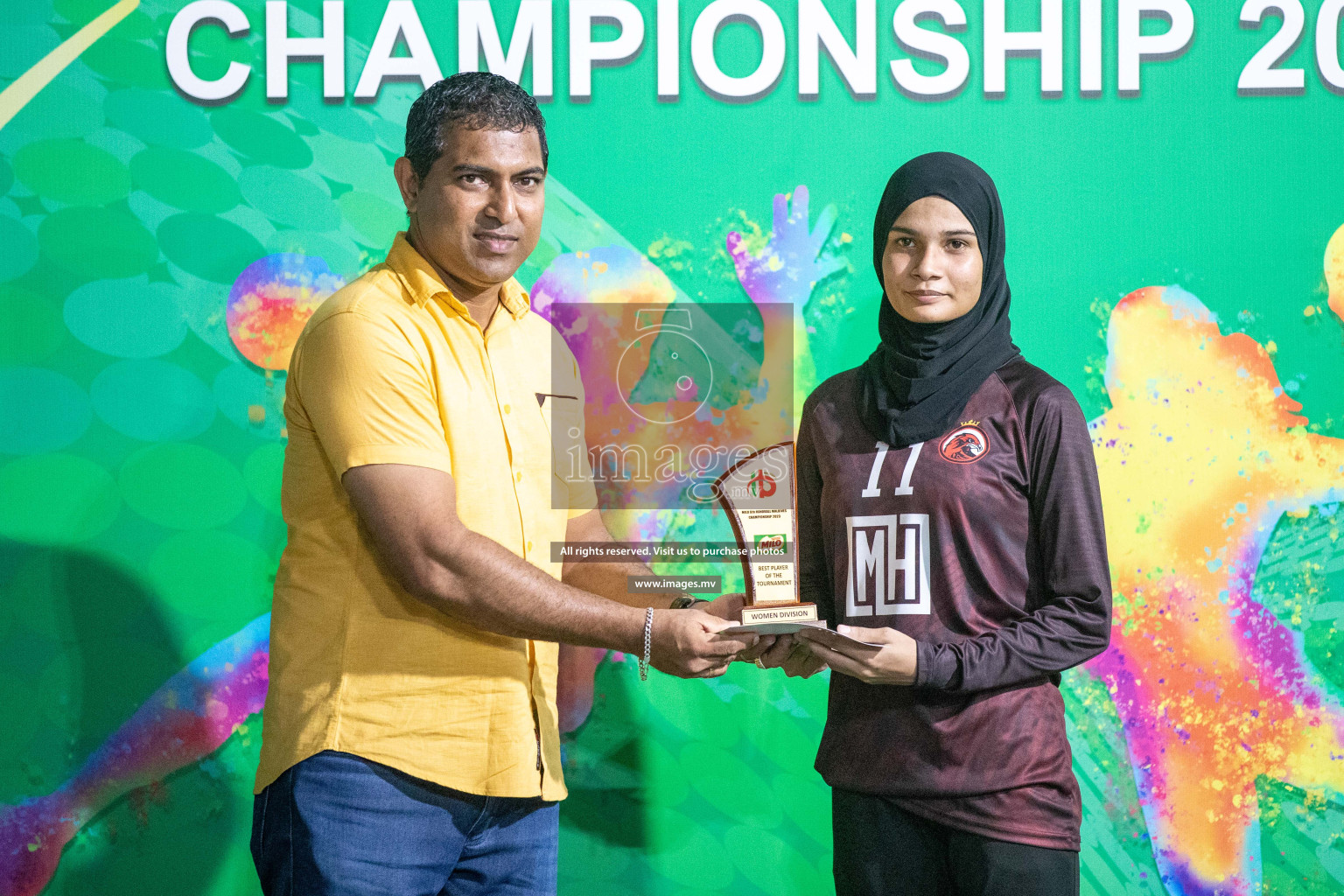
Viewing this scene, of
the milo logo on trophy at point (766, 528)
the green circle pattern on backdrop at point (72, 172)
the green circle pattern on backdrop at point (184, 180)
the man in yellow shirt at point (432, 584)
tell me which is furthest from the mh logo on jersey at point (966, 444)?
the green circle pattern on backdrop at point (72, 172)

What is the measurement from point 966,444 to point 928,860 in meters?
0.66

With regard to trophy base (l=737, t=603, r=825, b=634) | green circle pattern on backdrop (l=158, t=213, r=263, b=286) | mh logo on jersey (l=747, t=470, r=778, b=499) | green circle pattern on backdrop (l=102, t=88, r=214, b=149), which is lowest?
trophy base (l=737, t=603, r=825, b=634)

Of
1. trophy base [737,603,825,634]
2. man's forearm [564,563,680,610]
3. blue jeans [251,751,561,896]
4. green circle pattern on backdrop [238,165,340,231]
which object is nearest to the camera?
blue jeans [251,751,561,896]

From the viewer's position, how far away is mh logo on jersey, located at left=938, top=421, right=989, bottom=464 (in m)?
1.75

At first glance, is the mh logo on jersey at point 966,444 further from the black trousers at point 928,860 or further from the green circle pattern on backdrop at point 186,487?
the green circle pattern on backdrop at point 186,487

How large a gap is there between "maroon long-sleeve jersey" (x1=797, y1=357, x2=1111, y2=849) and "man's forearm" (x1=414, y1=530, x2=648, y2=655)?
449 mm

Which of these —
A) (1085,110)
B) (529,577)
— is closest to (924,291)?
(529,577)

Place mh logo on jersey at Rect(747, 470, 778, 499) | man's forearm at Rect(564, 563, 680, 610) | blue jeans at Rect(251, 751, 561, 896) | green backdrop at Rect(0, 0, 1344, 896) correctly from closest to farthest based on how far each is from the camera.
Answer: blue jeans at Rect(251, 751, 561, 896) < mh logo on jersey at Rect(747, 470, 778, 499) < man's forearm at Rect(564, 563, 680, 610) < green backdrop at Rect(0, 0, 1344, 896)

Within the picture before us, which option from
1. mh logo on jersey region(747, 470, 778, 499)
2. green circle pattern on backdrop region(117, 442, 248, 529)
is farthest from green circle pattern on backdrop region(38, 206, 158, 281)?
mh logo on jersey region(747, 470, 778, 499)

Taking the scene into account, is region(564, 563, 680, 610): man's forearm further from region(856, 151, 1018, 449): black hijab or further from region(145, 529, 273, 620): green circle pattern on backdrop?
region(145, 529, 273, 620): green circle pattern on backdrop

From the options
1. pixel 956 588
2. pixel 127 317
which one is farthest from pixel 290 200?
pixel 956 588

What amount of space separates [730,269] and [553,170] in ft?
1.64

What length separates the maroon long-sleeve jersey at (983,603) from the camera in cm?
169

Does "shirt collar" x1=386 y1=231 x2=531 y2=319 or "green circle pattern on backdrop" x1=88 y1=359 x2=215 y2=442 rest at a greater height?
"shirt collar" x1=386 y1=231 x2=531 y2=319
